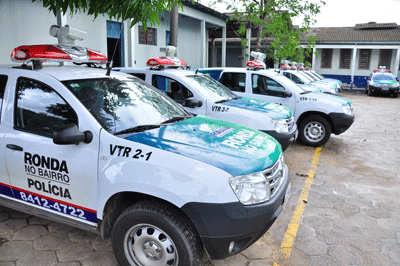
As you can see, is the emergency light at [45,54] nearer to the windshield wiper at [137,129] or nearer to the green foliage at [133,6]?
the green foliage at [133,6]

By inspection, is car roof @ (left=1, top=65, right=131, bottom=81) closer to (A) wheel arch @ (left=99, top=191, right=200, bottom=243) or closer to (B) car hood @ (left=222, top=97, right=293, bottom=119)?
(A) wheel arch @ (left=99, top=191, right=200, bottom=243)

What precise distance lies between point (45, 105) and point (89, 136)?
0.64 metres

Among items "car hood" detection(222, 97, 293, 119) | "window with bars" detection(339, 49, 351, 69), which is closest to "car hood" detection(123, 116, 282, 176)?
"car hood" detection(222, 97, 293, 119)

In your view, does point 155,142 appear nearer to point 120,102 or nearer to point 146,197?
point 146,197

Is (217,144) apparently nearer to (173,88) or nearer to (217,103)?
(217,103)

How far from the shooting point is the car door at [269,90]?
7.36 meters

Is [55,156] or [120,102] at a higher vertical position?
[120,102]

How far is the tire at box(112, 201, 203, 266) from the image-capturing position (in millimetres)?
2344

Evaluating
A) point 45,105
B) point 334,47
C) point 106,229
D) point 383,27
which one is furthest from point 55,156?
point 383,27

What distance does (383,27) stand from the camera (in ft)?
92.1

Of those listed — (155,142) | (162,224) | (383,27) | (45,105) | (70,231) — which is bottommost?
(70,231)

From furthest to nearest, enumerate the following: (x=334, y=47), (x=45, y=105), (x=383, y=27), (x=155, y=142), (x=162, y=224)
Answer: (x=383, y=27)
(x=334, y=47)
(x=45, y=105)
(x=155, y=142)
(x=162, y=224)

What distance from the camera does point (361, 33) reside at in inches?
1093

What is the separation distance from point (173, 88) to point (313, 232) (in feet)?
10.7
